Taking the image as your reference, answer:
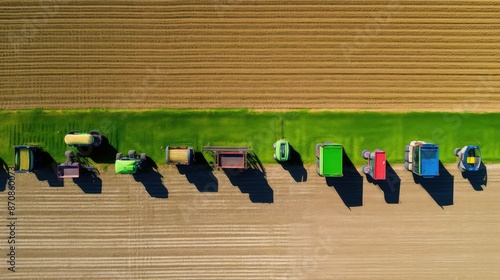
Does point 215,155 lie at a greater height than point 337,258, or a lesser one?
greater

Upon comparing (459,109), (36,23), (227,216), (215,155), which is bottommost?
(227,216)

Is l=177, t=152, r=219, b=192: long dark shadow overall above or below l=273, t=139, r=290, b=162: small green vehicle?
below

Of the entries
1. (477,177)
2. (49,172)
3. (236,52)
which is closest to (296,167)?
(236,52)

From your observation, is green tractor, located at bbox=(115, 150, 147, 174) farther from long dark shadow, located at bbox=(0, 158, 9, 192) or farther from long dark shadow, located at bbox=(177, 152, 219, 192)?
long dark shadow, located at bbox=(0, 158, 9, 192)

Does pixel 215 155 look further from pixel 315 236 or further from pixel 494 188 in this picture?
pixel 494 188

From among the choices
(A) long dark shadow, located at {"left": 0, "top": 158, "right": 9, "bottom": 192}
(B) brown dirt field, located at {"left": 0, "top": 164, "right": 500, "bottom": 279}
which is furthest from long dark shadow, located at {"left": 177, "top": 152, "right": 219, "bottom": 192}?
(A) long dark shadow, located at {"left": 0, "top": 158, "right": 9, "bottom": 192}

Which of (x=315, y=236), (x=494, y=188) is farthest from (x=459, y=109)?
(x=315, y=236)

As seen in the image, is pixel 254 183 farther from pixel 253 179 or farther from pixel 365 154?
pixel 365 154
